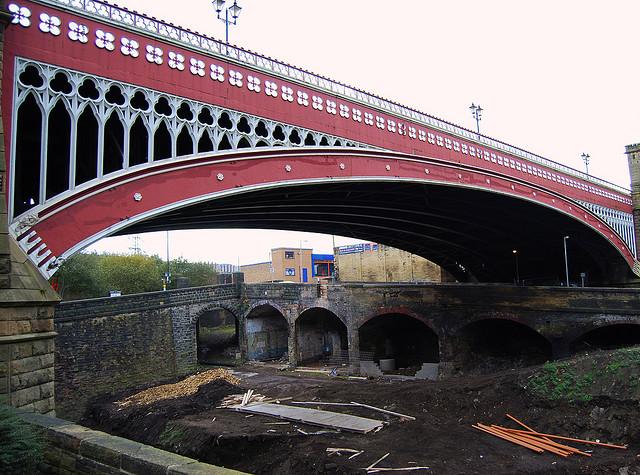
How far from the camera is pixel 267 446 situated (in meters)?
11.0

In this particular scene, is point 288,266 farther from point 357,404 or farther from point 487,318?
point 357,404

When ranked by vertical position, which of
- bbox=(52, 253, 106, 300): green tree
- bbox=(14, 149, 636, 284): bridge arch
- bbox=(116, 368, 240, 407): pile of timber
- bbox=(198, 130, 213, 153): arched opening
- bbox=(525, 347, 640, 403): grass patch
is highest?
bbox=(198, 130, 213, 153): arched opening

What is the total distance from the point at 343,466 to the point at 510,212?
22070 mm

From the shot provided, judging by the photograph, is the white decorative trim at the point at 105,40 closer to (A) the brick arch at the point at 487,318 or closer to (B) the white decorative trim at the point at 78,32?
(B) the white decorative trim at the point at 78,32

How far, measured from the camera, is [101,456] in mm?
5355

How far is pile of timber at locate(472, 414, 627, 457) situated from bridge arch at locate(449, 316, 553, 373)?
13.4 metres

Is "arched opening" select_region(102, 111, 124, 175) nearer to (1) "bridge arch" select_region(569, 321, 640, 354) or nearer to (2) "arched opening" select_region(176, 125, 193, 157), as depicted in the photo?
(2) "arched opening" select_region(176, 125, 193, 157)

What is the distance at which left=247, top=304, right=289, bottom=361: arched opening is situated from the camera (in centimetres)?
3203

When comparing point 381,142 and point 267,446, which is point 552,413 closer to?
point 267,446

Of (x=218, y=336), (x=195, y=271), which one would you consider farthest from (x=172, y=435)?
(x=195, y=271)

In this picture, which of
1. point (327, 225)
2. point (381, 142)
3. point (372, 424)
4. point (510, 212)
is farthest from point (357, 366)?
point (372, 424)

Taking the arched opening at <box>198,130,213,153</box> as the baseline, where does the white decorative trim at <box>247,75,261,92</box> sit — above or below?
above

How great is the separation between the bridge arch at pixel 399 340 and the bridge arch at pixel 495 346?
272 cm

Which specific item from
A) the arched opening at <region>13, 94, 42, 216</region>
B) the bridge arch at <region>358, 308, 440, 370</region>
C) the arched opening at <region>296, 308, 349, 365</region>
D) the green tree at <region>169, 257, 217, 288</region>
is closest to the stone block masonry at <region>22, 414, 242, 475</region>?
the arched opening at <region>13, 94, 42, 216</region>
